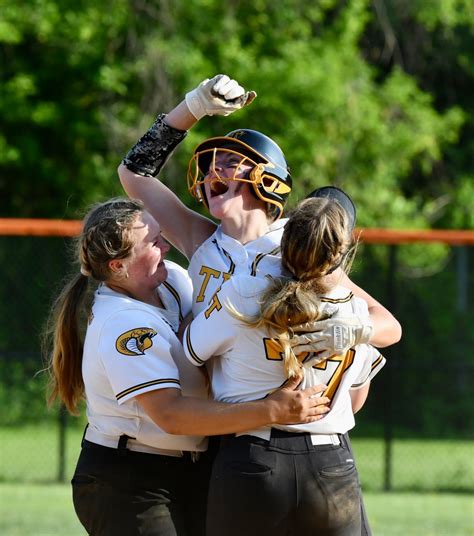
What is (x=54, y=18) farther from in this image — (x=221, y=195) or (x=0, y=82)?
(x=221, y=195)

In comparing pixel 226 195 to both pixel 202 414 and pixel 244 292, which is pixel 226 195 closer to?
pixel 244 292

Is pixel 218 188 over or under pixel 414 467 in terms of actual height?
over

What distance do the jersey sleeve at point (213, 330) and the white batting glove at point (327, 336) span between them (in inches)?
7.5

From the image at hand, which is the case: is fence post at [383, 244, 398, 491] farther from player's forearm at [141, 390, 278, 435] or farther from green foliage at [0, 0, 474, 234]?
player's forearm at [141, 390, 278, 435]

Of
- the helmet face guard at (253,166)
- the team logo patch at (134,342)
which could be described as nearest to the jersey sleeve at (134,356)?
the team logo patch at (134,342)

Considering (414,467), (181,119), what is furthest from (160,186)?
(414,467)

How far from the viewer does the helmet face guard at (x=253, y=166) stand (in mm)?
3482

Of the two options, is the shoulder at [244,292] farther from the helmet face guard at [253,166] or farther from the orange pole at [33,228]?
the orange pole at [33,228]

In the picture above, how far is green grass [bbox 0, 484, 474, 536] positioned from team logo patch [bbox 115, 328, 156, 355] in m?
4.25

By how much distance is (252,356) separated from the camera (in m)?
3.05

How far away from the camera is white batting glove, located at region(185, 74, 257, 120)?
3.56 meters

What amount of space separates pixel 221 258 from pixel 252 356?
1.72 feet

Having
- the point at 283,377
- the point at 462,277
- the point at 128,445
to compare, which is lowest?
the point at 462,277

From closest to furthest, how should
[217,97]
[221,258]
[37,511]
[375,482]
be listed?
[221,258] → [217,97] → [37,511] → [375,482]
